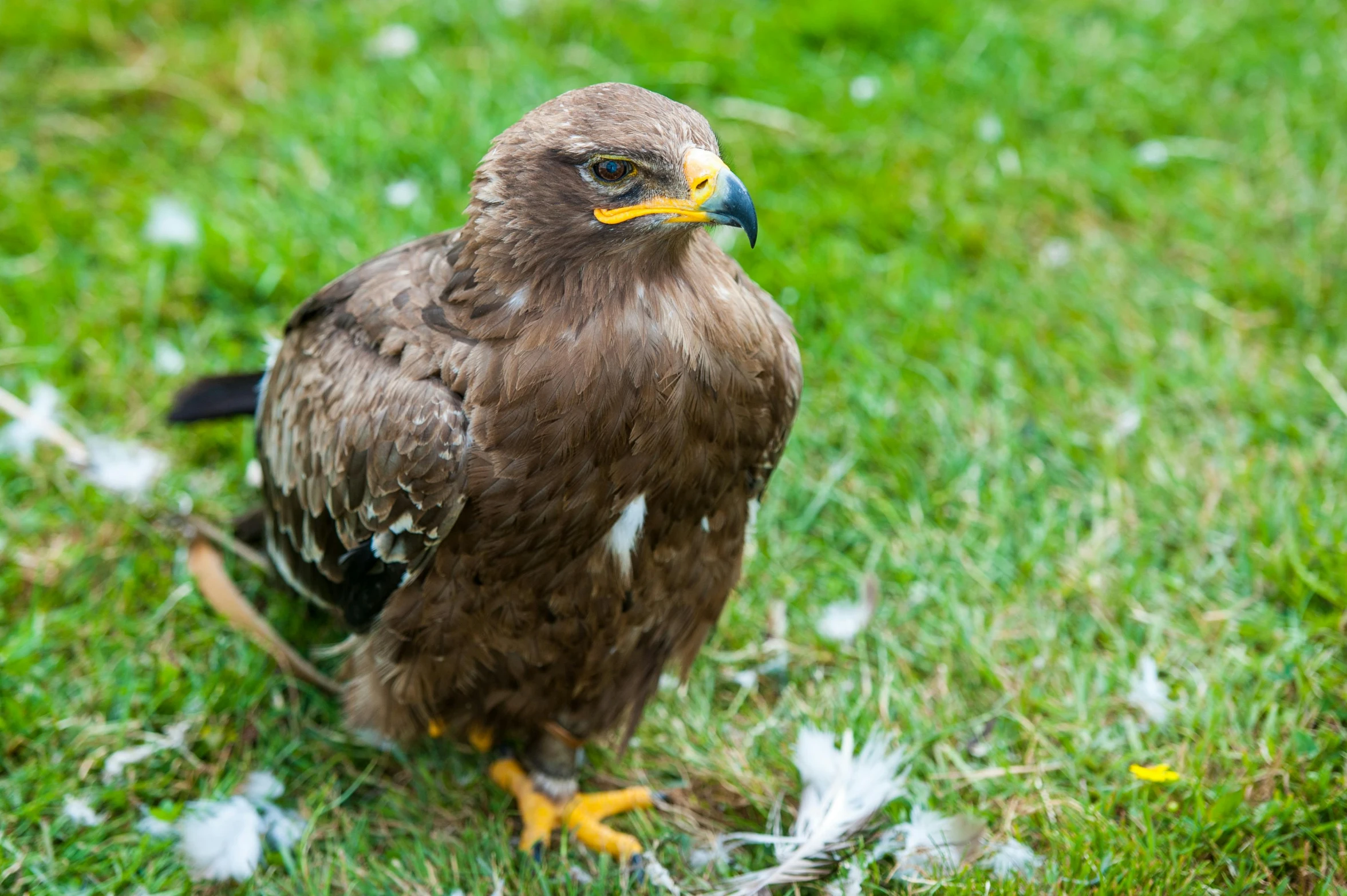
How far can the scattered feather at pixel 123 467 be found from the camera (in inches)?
171

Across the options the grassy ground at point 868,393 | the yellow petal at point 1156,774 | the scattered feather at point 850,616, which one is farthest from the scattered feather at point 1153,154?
the yellow petal at point 1156,774

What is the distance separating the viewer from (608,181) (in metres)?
2.72

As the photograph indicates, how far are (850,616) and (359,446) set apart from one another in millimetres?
1785

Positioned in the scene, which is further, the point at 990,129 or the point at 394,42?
the point at 394,42

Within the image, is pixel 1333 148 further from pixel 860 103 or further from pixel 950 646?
pixel 950 646

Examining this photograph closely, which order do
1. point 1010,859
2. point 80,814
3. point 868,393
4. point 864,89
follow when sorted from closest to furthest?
point 1010,859 < point 80,814 < point 868,393 < point 864,89

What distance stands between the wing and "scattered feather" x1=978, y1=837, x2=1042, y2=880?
5.63 ft

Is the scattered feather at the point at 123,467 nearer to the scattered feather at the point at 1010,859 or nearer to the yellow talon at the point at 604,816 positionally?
the yellow talon at the point at 604,816

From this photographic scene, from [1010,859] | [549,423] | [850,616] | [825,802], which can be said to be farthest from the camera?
[850,616]

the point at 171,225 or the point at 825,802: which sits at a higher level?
the point at 171,225

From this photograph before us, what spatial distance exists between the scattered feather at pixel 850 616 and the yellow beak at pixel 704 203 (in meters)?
1.68

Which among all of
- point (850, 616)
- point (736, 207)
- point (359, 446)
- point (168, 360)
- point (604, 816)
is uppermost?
point (736, 207)

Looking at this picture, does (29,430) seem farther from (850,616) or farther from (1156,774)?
(1156,774)

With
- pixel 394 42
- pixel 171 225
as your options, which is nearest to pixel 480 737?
pixel 171 225
